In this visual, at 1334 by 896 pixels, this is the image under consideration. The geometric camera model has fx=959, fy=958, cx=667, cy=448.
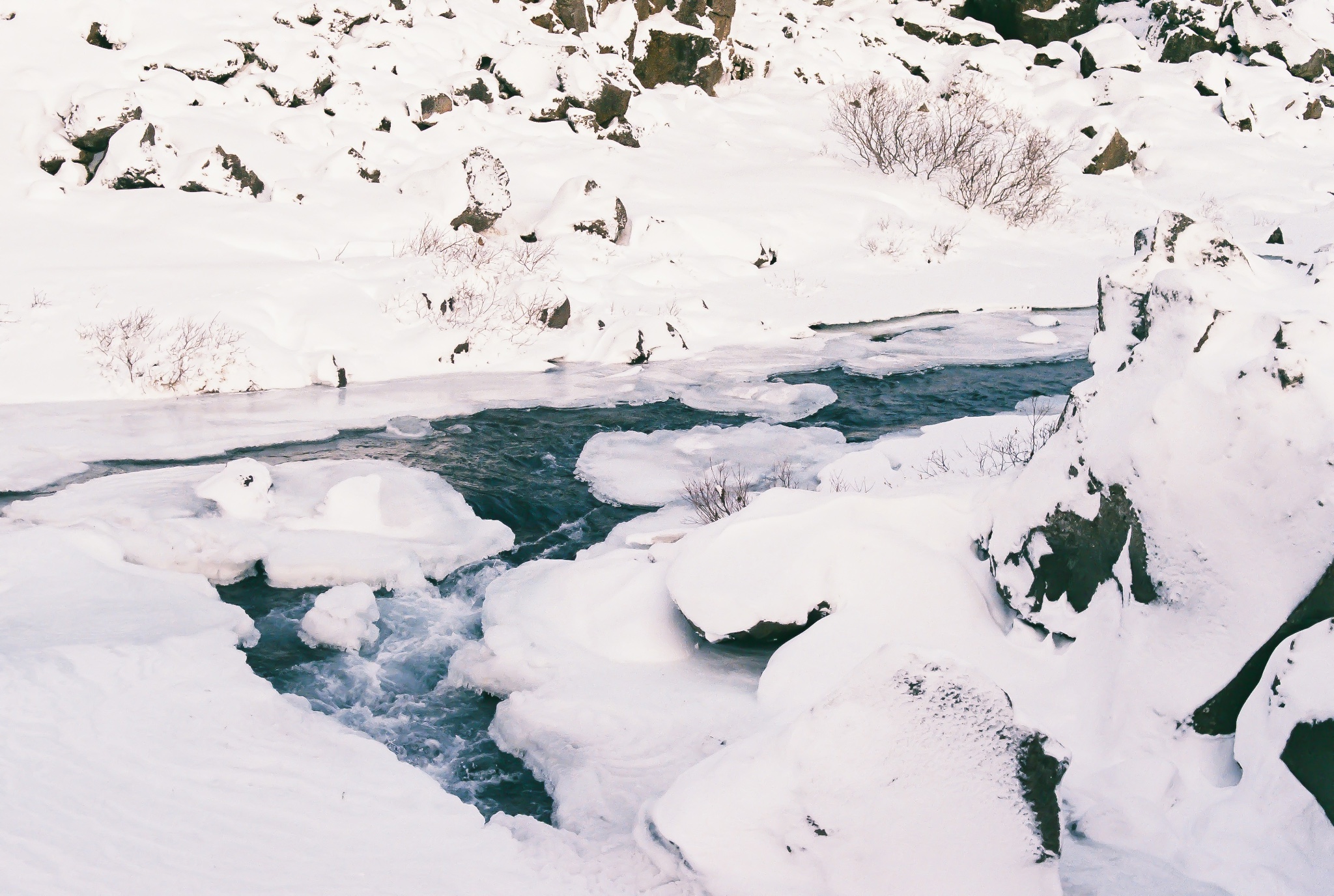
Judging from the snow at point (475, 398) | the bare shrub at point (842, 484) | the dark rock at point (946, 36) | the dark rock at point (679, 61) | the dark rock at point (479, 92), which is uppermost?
the dark rock at point (946, 36)

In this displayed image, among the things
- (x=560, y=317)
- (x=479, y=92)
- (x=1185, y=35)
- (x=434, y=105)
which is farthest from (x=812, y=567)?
(x=1185, y=35)

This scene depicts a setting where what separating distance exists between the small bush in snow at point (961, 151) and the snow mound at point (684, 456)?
485 inches

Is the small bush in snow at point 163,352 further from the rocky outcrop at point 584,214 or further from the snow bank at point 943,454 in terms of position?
the snow bank at point 943,454

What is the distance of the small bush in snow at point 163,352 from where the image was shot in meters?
9.71

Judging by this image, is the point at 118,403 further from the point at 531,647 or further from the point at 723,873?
the point at 723,873

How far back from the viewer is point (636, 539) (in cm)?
682

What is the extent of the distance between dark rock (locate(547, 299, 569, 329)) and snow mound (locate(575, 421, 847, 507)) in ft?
11.1

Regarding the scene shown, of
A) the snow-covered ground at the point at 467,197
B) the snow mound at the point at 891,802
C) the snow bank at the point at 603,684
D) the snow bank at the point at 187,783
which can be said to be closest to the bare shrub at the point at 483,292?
the snow-covered ground at the point at 467,197

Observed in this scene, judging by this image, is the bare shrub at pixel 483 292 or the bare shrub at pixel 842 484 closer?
the bare shrub at pixel 842 484

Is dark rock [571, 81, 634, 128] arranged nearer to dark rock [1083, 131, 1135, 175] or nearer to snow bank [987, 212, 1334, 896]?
dark rock [1083, 131, 1135, 175]

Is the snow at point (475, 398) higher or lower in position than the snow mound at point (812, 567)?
lower

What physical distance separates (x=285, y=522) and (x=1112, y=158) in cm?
2367

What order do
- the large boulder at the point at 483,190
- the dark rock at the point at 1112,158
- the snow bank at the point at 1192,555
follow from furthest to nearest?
the dark rock at the point at 1112,158 < the large boulder at the point at 483,190 < the snow bank at the point at 1192,555

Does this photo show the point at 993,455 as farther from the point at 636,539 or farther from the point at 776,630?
the point at 776,630
